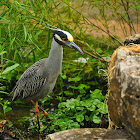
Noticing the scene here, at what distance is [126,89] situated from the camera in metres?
2.30

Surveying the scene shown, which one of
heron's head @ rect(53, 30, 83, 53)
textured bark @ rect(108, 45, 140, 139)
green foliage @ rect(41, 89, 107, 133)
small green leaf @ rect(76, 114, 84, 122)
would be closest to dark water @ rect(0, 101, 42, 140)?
green foliage @ rect(41, 89, 107, 133)

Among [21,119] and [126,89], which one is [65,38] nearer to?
[21,119]

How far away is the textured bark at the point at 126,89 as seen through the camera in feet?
7.50

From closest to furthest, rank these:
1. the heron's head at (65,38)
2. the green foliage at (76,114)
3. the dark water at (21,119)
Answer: the heron's head at (65,38)
the green foliage at (76,114)
the dark water at (21,119)

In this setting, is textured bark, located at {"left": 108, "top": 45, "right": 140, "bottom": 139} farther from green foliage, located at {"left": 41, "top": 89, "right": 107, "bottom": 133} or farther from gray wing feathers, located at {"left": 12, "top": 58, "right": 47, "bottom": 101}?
gray wing feathers, located at {"left": 12, "top": 58, "right": 47, "bottom": 101}

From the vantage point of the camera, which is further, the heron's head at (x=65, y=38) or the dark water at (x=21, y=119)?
the dark water at (x=21, y=119)

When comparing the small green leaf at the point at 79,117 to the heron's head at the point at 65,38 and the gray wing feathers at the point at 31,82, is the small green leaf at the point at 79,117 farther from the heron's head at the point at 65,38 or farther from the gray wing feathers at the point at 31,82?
the heron's head at the point at 65,38

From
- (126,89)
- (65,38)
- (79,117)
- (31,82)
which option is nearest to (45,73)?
(31,82)

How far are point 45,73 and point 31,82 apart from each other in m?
0.28

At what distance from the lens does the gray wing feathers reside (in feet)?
13.3

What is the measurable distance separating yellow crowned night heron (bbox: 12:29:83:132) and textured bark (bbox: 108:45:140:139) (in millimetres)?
1160

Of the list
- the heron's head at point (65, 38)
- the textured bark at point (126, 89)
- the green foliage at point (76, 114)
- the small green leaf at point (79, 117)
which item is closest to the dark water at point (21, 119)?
the green foliage at point (76, 114)

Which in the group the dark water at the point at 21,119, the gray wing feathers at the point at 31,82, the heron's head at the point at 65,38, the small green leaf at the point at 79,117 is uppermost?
the heron's head at the point at 65,38

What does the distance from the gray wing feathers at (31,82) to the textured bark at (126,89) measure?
1578 millimetres
